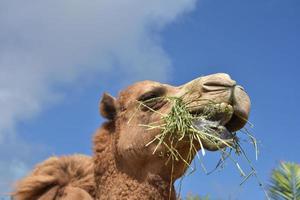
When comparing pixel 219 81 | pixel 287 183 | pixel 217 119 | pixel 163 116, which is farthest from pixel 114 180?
pixel 287 183

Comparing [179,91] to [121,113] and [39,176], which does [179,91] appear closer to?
[121,113]

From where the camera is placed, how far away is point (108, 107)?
Answer: 6156mm

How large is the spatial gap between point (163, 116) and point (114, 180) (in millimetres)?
751

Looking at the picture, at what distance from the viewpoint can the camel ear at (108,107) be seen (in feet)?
20.2

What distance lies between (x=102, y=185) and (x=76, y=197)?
0.84ft

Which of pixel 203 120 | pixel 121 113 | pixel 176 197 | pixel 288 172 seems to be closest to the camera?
pixel 203 120

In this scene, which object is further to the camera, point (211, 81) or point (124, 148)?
point (124, 148)

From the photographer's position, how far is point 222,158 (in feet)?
17.4

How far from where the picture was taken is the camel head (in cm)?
514

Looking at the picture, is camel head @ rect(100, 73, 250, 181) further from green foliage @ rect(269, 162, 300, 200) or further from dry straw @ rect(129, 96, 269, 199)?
green foliage @ rect(269, 162, 300, 200)

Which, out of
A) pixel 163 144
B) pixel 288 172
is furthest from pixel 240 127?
pixel 288 172

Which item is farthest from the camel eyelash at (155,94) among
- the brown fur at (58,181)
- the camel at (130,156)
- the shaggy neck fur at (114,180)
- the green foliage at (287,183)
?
the green foliage at (287,183)

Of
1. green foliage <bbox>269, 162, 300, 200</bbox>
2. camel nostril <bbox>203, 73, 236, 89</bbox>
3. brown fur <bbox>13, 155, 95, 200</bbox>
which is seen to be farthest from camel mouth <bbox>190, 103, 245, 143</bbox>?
green foliage <bbox>269, 162, 300, 200</bbox>

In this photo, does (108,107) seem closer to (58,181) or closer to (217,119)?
(58,181)
